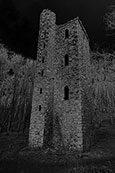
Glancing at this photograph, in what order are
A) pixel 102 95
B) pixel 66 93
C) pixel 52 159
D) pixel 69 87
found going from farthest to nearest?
pixel 102 95 < pixel 66 93 < pixel 69 87 < pixel 52 159

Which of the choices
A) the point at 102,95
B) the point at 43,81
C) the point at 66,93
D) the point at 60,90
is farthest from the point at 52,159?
the point at 102,95

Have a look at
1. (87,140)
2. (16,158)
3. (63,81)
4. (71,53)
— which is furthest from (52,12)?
(16,158)

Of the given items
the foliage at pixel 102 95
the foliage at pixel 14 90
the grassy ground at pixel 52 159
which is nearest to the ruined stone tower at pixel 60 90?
the grassy ground at pixel 52 159

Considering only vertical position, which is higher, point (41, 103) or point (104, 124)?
point (41, 103)

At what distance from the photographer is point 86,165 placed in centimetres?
973

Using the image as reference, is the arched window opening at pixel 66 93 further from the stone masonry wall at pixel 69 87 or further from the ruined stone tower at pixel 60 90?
the stone masonry wall at pixel 69 87

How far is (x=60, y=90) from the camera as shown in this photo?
15523mm

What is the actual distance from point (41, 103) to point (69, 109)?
2.74 metres

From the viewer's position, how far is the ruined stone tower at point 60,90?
13570 millimetres

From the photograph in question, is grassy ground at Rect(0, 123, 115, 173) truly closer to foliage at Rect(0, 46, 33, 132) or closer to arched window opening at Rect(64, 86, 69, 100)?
arched window opening at Rect(64, 86, 69, 100)

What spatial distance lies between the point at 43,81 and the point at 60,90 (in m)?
1.95

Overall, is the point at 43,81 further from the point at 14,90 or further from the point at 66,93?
the point at 14,90

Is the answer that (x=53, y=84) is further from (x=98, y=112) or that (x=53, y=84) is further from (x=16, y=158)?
(x=98, y=112)

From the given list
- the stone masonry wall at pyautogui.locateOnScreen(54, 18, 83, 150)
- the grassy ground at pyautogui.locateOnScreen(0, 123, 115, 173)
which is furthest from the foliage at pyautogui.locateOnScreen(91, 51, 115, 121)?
the grassy ground at pyautogui.locateOnScreen(0, 123, 115, 173)
